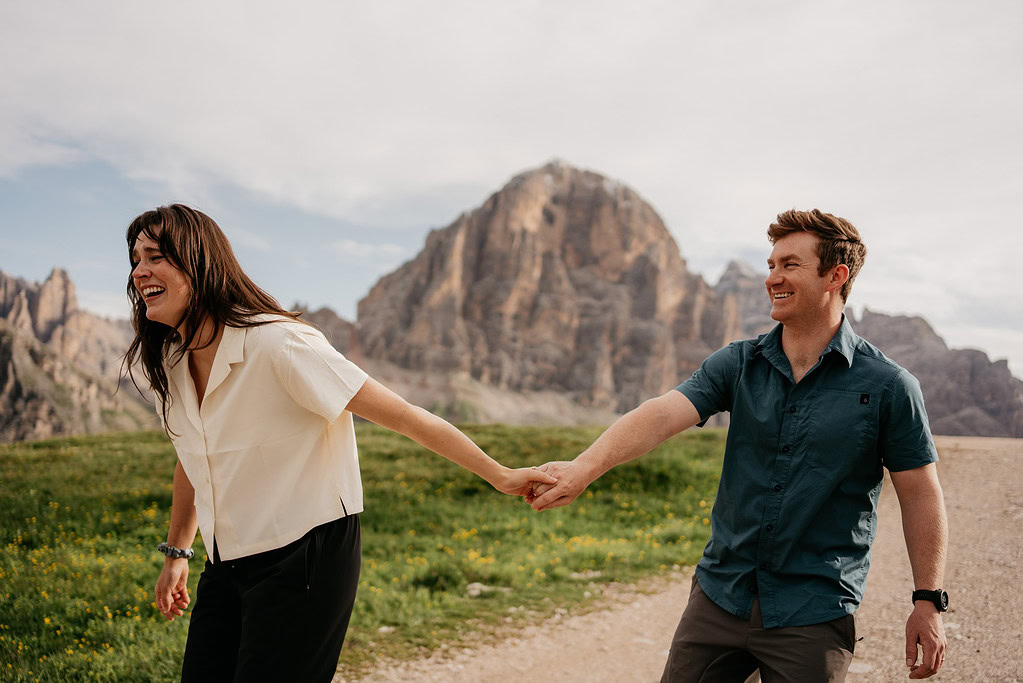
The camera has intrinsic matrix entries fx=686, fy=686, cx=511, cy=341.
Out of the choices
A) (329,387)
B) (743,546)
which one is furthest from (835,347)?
(329,387)

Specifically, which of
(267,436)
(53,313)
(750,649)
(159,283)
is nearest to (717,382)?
(750,649)

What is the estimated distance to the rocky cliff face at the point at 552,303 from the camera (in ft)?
559

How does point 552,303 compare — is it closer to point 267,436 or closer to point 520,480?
point 520,480

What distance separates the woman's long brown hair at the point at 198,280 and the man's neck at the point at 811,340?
2540mm

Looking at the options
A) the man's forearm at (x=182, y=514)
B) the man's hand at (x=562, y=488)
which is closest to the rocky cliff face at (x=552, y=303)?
the man's hand at (x=562, y=488)

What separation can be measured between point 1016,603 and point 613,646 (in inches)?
167

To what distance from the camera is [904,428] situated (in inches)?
124

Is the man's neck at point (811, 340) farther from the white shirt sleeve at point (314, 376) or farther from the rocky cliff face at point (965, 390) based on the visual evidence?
the rocky cliff face at point (965, 390)

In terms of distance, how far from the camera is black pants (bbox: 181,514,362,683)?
2.99m

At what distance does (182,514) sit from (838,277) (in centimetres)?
374

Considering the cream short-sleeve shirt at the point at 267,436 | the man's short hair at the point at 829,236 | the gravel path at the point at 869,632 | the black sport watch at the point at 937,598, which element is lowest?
the gravel path at the point at 869,632

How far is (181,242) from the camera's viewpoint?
316 centimetres

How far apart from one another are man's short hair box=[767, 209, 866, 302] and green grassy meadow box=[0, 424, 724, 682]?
5493 mm

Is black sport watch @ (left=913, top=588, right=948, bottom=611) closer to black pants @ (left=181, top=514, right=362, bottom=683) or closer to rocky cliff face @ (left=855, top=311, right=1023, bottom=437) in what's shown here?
black pants @ (left=181, top=514, right=362, bottom=683)
